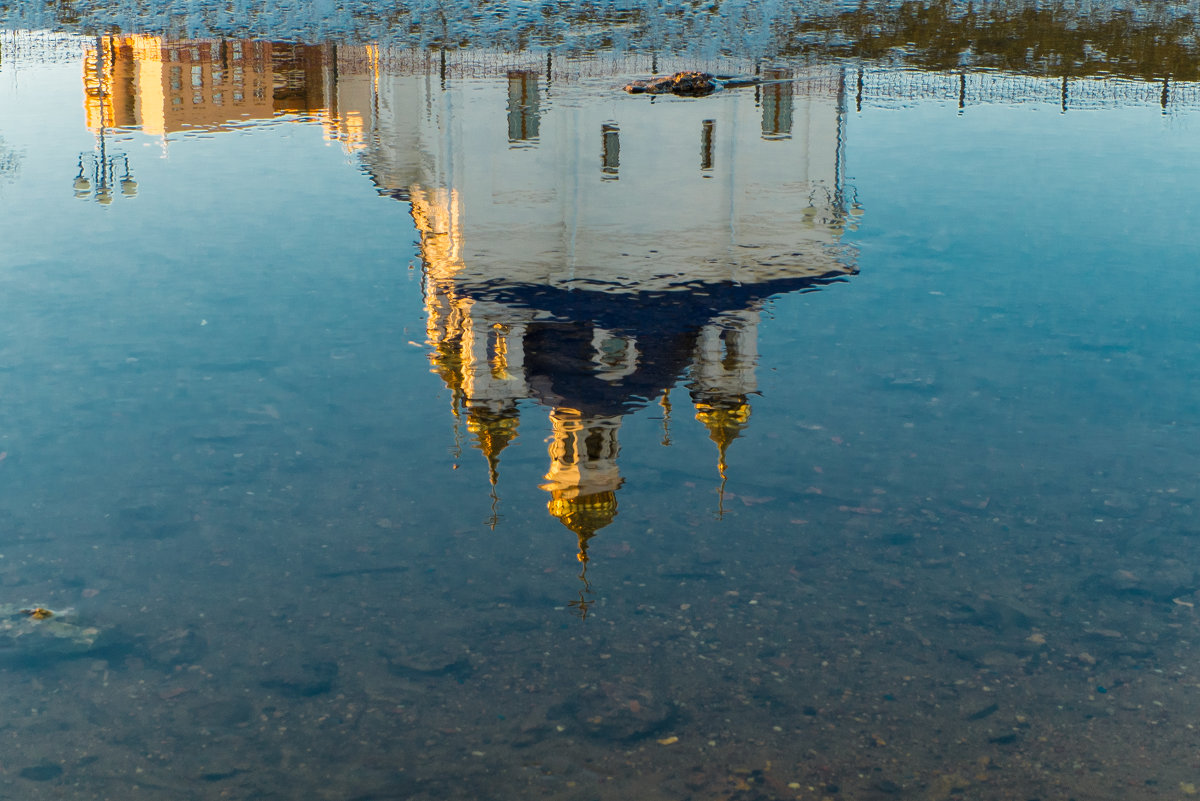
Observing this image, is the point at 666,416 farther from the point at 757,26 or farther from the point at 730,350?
the point at 757,26

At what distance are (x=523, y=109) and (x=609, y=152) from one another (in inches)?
171

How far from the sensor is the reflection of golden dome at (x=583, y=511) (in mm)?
10039

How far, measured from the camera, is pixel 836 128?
25.7 metres

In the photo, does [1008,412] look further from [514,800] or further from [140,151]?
[140,151]

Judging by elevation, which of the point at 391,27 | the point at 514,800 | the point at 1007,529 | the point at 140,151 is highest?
the point at 391,27

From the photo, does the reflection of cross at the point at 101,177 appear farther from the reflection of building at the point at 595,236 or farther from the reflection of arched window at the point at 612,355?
the reflection of arched window at the point at 612,355

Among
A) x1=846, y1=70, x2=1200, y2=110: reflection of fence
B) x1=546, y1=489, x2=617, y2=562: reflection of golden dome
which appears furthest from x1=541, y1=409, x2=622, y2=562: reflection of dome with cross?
x1=846, y1=70, x2=1200, y2=110: reflection of fence

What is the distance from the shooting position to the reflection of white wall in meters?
17.6

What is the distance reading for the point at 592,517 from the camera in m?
10.1

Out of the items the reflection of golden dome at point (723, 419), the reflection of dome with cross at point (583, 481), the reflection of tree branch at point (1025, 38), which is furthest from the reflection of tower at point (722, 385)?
the reflection of tree branch at point (1025, 38)

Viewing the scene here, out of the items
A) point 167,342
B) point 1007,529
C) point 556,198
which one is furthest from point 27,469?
point 556,198

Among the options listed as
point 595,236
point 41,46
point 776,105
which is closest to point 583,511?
point 595,236

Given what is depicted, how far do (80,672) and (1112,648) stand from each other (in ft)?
21.0

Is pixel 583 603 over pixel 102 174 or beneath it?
beneath
